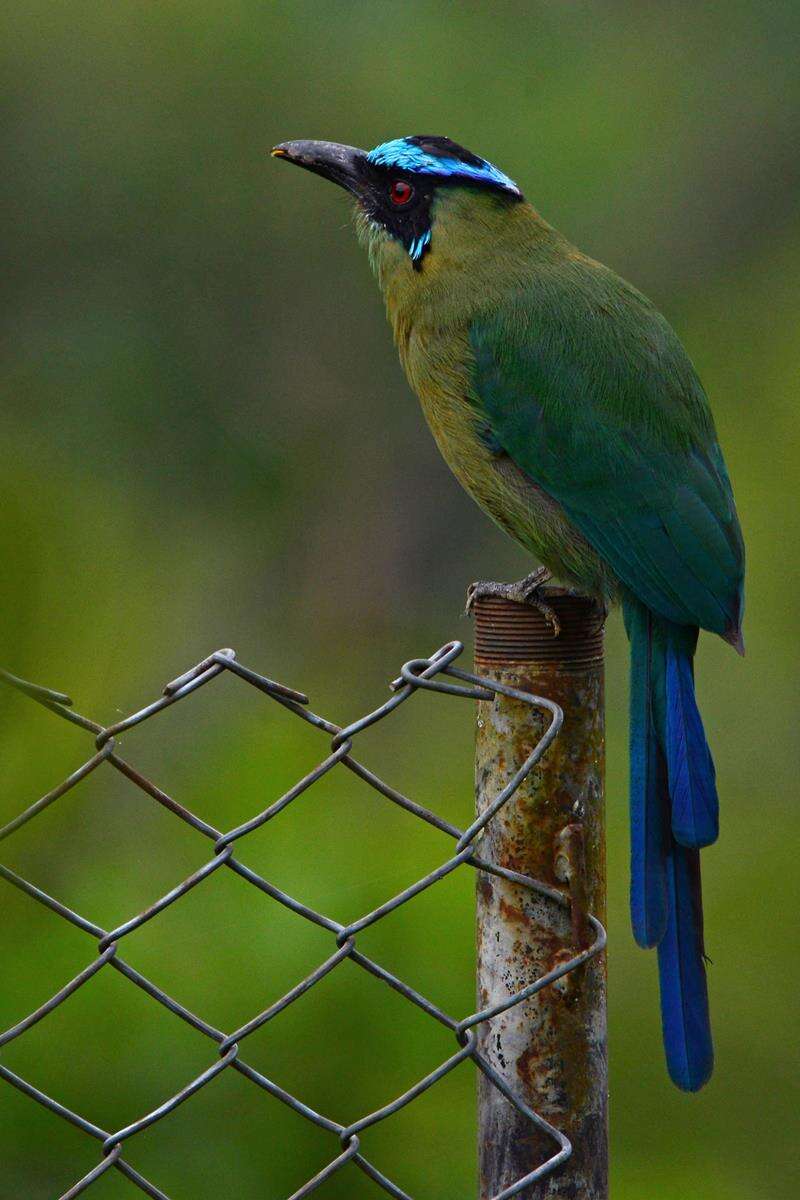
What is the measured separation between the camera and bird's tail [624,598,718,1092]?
1.81 meters

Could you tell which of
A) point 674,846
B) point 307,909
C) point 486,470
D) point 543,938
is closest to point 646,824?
point 674,846

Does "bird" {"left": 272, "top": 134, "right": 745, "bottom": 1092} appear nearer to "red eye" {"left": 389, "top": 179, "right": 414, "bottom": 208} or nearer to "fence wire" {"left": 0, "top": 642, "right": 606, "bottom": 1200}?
"red eye" {"left": 389, "top": 179, "right": 414, "bottom": 208}

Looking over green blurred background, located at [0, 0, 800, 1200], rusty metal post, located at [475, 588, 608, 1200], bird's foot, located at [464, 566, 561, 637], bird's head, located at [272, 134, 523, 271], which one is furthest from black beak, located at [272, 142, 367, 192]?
rusty metal post, located at [475, 588, 608, 1200]

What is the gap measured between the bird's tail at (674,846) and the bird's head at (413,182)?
3.63 ft

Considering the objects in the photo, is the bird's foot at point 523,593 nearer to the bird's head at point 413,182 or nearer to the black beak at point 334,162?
the bird's head at point 413,182

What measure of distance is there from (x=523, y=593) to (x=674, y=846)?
40 cm

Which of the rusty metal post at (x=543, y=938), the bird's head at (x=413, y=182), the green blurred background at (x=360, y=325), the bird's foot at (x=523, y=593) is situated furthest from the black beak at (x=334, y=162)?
the rusty metal post at (x=543, y=938)

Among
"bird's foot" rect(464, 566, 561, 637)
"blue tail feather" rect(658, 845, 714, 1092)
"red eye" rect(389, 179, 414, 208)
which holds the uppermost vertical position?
"red eye" rect(389, 179, 414, 208)

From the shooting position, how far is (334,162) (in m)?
3.08

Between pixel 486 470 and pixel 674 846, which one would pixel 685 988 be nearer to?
pixel 674 846

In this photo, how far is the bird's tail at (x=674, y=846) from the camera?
1812 mm

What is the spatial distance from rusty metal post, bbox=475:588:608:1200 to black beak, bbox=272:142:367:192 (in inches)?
62.9

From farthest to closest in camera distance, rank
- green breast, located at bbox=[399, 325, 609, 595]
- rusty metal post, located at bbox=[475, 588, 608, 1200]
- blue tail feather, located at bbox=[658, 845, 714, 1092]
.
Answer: green breast, located at bbox=[399, 325, 609, 595], blue tail feather, located at bbox=[658, 845, 714, 1092], rusty metal post, located at bbox=[475, 588, 608, 1200]

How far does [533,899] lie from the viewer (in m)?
1.68
